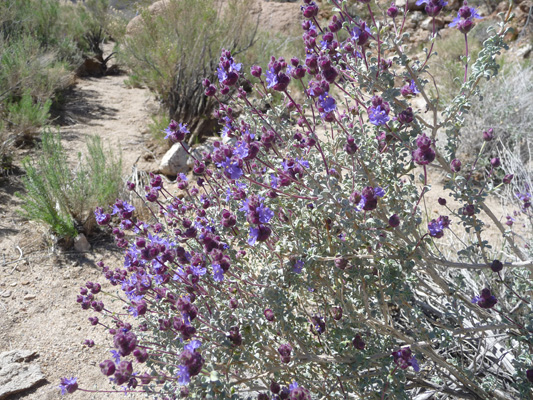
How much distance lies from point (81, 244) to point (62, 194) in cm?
52

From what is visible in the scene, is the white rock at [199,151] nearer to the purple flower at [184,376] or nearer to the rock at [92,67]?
the purple flower at [184,376]

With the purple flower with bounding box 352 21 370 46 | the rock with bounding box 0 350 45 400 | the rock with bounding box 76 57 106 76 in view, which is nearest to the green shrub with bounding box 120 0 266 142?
the rock with bounding box 0 350 45 400

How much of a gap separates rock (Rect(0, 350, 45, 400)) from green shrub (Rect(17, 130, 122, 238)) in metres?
1.27

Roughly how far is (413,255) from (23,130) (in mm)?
5571

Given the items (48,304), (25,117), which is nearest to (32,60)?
(25,117)

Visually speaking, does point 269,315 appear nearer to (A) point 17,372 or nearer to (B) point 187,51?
(A) point 17,372

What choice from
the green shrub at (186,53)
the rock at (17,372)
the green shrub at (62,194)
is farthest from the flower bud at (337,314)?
the green shrub at (186,53)

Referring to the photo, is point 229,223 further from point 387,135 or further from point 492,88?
point 492,88

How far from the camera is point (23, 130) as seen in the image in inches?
214

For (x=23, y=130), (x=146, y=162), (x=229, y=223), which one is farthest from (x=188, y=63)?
(x=229, y=223)

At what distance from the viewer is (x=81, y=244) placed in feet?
13.0

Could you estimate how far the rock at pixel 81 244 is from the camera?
3.94m

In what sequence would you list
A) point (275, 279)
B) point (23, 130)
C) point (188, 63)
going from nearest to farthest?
point (275, 279), point (23, 130), point (188, 63)

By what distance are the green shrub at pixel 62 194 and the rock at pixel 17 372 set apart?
1.27m
